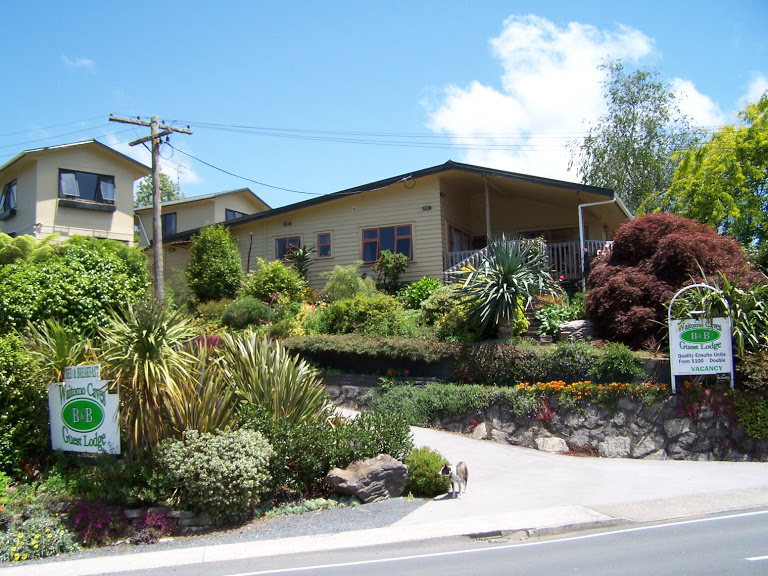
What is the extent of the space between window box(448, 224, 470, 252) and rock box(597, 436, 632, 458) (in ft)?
37.0

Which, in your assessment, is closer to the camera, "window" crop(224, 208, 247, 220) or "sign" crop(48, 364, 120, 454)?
"sign" crop(48, 364, 120, 454)

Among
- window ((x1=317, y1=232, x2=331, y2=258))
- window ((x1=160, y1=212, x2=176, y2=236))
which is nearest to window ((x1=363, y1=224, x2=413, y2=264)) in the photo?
window ((x1=317, y1=232, x2=331, y2=258))

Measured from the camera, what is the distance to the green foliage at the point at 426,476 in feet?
33.3

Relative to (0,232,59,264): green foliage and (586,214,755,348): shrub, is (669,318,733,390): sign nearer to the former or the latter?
(586,214,755,348): shrub

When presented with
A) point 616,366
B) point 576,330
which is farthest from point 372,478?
point 576,330

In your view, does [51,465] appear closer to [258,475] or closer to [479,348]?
[258,475]

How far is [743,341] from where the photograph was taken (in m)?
12.6

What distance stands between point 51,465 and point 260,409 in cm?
375

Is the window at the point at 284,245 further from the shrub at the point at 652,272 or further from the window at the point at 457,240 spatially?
the shrub at the point at 652,272

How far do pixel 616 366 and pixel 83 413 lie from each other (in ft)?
33.6

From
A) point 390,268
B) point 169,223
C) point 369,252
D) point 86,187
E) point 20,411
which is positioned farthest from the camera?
point 169,223

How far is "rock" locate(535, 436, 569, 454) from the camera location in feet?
43.4

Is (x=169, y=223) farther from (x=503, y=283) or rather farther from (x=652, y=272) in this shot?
(x=652, y=272)

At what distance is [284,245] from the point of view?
2558 cm
